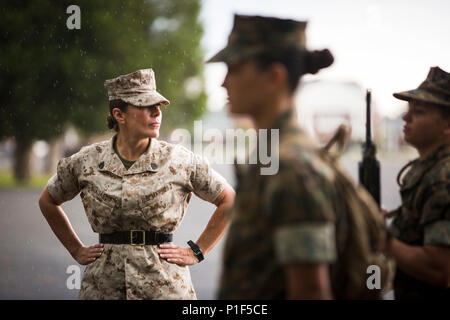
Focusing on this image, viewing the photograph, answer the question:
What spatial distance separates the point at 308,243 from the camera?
4.24 ft

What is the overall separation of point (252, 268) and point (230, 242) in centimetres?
9

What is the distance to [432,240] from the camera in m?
2.01

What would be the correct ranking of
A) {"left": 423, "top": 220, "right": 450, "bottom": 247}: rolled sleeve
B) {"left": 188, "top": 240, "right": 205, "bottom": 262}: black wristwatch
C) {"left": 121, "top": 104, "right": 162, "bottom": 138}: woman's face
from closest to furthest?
{"left": 423, "top": 220, "right": 450, "bottom": 247}: rolled sleeve < {"left": 121, "top": 104, "right": 162, "bottom": 138}: woman's face < {"left": 188, "top": 240, "right": 205, "bottom": 262}: black wristwatch

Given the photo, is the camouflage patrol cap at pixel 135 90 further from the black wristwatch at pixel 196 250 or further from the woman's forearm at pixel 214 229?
the black wristwatch at pixel 196 250

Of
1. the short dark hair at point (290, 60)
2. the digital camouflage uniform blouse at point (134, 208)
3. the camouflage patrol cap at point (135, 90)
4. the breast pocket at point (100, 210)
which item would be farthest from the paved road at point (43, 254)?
the short dark hair at point (290, 60)

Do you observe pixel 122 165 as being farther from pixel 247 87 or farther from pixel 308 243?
pixel 308 243

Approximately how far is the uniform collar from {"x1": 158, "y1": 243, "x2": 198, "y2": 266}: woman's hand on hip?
1.22 ft

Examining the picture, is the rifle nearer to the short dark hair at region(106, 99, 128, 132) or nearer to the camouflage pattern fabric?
the camouflage pattern fabric

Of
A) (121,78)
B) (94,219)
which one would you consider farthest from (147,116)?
(94,219)

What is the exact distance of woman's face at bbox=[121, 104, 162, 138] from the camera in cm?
257

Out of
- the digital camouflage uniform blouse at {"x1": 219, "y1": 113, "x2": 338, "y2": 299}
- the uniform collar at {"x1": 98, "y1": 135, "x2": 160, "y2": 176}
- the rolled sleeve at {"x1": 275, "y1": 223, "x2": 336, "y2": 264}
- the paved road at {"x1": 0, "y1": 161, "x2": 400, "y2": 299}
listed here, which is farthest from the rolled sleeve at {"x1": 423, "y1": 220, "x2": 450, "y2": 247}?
the paved road at {"x1": 0, "y1": 161, "x2": 400, "y2": 299}

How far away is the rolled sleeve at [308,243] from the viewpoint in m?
1.30

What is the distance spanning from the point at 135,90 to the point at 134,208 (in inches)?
23.7
